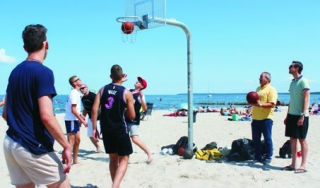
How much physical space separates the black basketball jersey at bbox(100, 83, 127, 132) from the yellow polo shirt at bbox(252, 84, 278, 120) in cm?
304

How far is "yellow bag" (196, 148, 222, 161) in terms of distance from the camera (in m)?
6.74

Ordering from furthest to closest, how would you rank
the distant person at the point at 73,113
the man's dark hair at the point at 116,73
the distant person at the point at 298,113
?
the distant person at the point at 73,113 → the distant person at the point at 298,113 → the man's dark hair at the point at 116,73

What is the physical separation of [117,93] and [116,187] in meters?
1.22

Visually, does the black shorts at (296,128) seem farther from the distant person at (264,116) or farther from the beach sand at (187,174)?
the beach sand at (187,174)

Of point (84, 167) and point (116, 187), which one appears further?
point (84, 167)

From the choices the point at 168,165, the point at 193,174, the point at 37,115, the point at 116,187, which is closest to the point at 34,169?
the point at 37,115

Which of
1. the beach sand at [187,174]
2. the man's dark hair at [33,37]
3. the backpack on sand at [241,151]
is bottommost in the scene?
the beach sand at [187,174]

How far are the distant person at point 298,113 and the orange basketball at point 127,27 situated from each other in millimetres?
3391

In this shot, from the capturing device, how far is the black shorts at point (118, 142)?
4430mm

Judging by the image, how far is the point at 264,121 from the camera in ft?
20.6

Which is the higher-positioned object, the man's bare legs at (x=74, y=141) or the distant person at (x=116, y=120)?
the distant person at (x=116, y=120)

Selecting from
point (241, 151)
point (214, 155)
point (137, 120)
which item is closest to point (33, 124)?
point (137, 120)

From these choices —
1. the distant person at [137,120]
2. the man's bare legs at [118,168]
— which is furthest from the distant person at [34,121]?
the distant person at [137,120]

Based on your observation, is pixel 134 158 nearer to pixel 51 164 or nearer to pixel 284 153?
pixel 284 153
